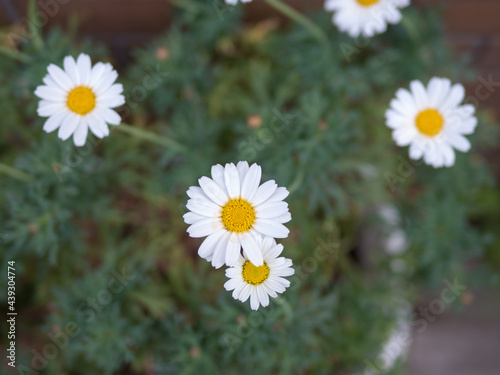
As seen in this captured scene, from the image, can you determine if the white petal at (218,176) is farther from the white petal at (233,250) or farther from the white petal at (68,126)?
the white petal at (68,126)

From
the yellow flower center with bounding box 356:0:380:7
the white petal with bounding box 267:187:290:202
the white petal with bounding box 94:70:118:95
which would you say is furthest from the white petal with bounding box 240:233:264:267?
the yellow flower center with bounding box 356:0:380:7

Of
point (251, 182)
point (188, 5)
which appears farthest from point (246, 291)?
point (188, 5)

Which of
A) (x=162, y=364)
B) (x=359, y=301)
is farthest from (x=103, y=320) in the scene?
(x=359, y=301)

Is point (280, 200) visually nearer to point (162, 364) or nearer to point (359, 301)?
point (162, 364)

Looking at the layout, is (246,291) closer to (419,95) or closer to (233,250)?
(233,250)

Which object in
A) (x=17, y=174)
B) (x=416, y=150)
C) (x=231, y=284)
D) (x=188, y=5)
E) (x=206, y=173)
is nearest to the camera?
(x=231, y=284)

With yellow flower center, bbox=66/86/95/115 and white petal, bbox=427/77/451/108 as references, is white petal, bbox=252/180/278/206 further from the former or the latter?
white petal, bbox=427/77/451/108
